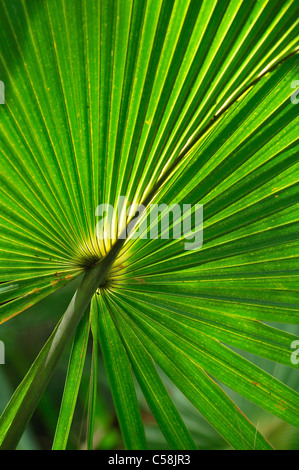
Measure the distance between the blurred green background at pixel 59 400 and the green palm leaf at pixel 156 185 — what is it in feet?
2.39

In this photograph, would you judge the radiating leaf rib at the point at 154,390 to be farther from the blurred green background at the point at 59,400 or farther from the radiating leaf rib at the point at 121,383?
the blurred green background at the point at 59,400

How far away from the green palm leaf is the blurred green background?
73 centimetres

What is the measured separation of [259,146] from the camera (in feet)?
2.30

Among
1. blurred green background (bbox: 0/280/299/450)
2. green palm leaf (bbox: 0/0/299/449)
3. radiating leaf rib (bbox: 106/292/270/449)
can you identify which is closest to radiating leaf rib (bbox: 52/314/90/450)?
green palm leaf (bbox: 0/0/299/449)

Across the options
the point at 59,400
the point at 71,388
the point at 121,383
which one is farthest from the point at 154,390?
the point at 59,400

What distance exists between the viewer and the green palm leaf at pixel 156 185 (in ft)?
1.80

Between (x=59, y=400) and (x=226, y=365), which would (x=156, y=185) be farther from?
(x=59, y=400)

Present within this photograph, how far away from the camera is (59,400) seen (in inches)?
73.9

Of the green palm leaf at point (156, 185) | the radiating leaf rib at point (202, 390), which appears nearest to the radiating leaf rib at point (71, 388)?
the green palm leaf at point (156, 185)

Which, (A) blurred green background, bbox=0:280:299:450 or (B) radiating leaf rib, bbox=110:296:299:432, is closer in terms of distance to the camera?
(B) radiating leaf rib, bbox=110:296:299:432

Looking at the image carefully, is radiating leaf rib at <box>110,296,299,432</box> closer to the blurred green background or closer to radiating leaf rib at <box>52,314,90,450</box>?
radiating leaf rib at <box>52,314,90,450</box>

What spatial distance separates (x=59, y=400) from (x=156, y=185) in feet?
4.91

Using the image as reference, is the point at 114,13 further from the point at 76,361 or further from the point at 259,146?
the point at 76,361

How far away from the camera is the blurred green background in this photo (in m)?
1.54
